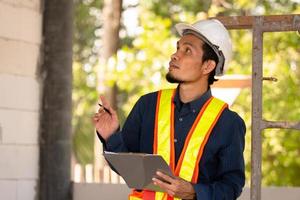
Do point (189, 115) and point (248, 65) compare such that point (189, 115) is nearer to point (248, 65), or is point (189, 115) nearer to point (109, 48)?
point (109, 48)

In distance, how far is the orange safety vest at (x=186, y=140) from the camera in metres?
4.14

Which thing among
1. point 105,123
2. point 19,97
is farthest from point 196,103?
point 19,97

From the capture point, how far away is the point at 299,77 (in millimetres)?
15195

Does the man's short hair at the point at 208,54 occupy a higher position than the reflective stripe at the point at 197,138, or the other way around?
the man's short hair at the point at 208,54

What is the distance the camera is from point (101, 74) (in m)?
14.6

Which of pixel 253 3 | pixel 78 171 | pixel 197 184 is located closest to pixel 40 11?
pixel 197 184

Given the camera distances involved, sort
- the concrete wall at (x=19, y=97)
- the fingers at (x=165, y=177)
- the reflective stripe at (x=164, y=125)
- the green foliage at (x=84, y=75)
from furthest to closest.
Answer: the green foliage at (x=84, y=75), the concrete wall at (x=19, y=97), the reflective stripe at (x=164, y=125), the fingers at (x=165, y=177)

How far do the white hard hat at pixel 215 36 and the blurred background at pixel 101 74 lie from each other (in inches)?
82.6

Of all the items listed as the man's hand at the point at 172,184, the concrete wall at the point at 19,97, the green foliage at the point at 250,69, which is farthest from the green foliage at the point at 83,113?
the man's hand at the point at 172,184

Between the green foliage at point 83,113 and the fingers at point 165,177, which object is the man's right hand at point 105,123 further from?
the green foliage at point 83,113

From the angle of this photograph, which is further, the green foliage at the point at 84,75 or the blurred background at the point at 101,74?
the green foliage at the point at 84,75

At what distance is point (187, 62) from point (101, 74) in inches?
413

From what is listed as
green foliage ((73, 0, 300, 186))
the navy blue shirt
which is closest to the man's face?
the navy blue shirt

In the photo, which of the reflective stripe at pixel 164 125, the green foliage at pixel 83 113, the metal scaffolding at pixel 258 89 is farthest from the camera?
the green foliage at pixel 83 113
